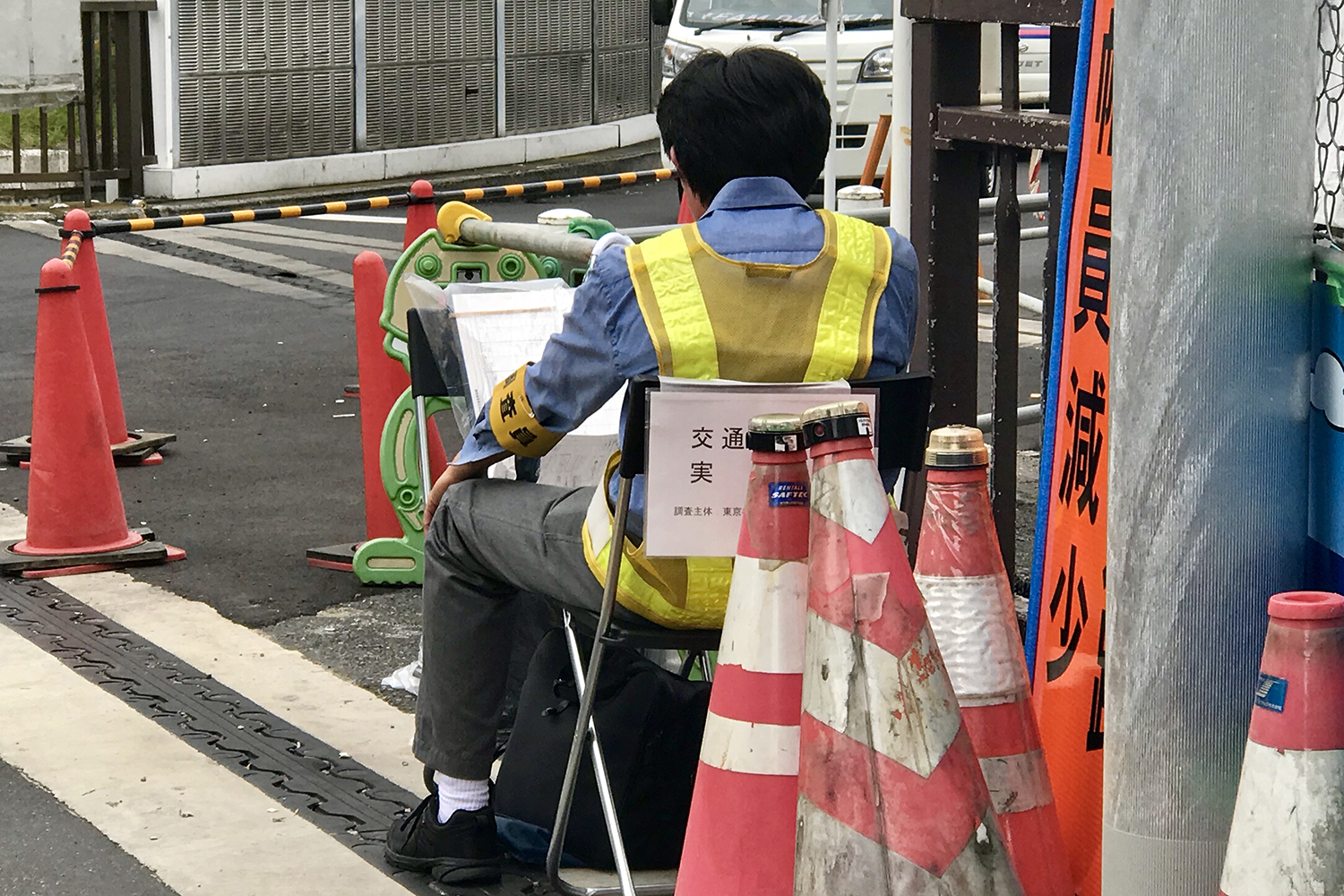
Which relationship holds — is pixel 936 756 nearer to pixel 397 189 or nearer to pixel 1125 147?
pixel 1125 147

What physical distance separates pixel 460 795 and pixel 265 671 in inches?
54.4

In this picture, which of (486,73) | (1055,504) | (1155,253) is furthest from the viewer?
(486,73)

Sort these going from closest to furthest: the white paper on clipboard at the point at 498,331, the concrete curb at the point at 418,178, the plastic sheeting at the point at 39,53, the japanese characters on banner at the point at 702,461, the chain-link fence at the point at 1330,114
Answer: the chain-link fence at the point at 1330,114 → the japanese characters on banner at the point at 702,461 → the white paper on clipboard at the point at 498,331 → the plastic sheeting at the point at 39,53 → the concrete curb at the point at 418,178

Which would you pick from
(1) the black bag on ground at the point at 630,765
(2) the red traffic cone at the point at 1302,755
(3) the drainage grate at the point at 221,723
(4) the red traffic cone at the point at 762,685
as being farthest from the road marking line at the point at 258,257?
(2) the red traffic cone at the point at 1302,755

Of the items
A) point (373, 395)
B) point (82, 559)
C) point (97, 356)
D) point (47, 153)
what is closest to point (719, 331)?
point (373, 395)

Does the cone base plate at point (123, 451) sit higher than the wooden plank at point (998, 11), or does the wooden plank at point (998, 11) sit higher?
the wooden plank at point (998, 11)

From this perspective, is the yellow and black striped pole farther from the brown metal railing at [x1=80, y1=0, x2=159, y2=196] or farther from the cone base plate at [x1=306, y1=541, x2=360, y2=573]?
the brown metal railing at [x1=80, y1=0, x2=159, y2=196]

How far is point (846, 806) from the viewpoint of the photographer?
8.34 feet

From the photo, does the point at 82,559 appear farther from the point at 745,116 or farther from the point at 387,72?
the point at 387,72

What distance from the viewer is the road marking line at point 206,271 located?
1123 cm

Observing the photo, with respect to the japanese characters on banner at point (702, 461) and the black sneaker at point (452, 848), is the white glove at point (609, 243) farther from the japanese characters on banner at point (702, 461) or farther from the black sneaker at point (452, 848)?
the black sneaker at point (452, 848)

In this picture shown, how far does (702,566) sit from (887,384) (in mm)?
413

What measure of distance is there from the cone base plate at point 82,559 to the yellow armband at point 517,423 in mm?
2664

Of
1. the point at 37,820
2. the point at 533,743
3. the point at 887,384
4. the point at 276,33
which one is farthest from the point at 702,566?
the point at 276,33
